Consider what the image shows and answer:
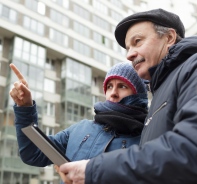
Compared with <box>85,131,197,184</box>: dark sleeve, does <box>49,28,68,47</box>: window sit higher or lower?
higher

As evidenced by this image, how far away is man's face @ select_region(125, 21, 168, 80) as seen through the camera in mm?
2072

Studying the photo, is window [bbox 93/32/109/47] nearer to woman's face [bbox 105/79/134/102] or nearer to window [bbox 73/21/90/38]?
window [bbox 73/21/90/38]

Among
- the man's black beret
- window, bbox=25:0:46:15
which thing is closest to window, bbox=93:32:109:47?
window, bbox=25:0:46:15

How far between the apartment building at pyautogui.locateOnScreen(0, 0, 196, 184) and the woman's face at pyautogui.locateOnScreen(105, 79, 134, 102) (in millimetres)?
18409

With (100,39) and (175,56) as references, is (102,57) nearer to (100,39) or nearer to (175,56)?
(100,39)

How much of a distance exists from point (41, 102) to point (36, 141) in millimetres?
21589

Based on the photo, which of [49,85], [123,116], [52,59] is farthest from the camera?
[52,59]

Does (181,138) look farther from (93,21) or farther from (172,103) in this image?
(93,21)

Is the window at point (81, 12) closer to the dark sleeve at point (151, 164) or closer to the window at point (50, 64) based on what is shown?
the window at point (50, 64)

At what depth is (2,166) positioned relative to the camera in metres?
19.5

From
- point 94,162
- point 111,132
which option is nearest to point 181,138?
point 94,162

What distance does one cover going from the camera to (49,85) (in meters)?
25.1

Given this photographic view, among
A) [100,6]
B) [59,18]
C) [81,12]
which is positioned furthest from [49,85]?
[100,6]

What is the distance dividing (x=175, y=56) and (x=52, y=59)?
25.0 m
